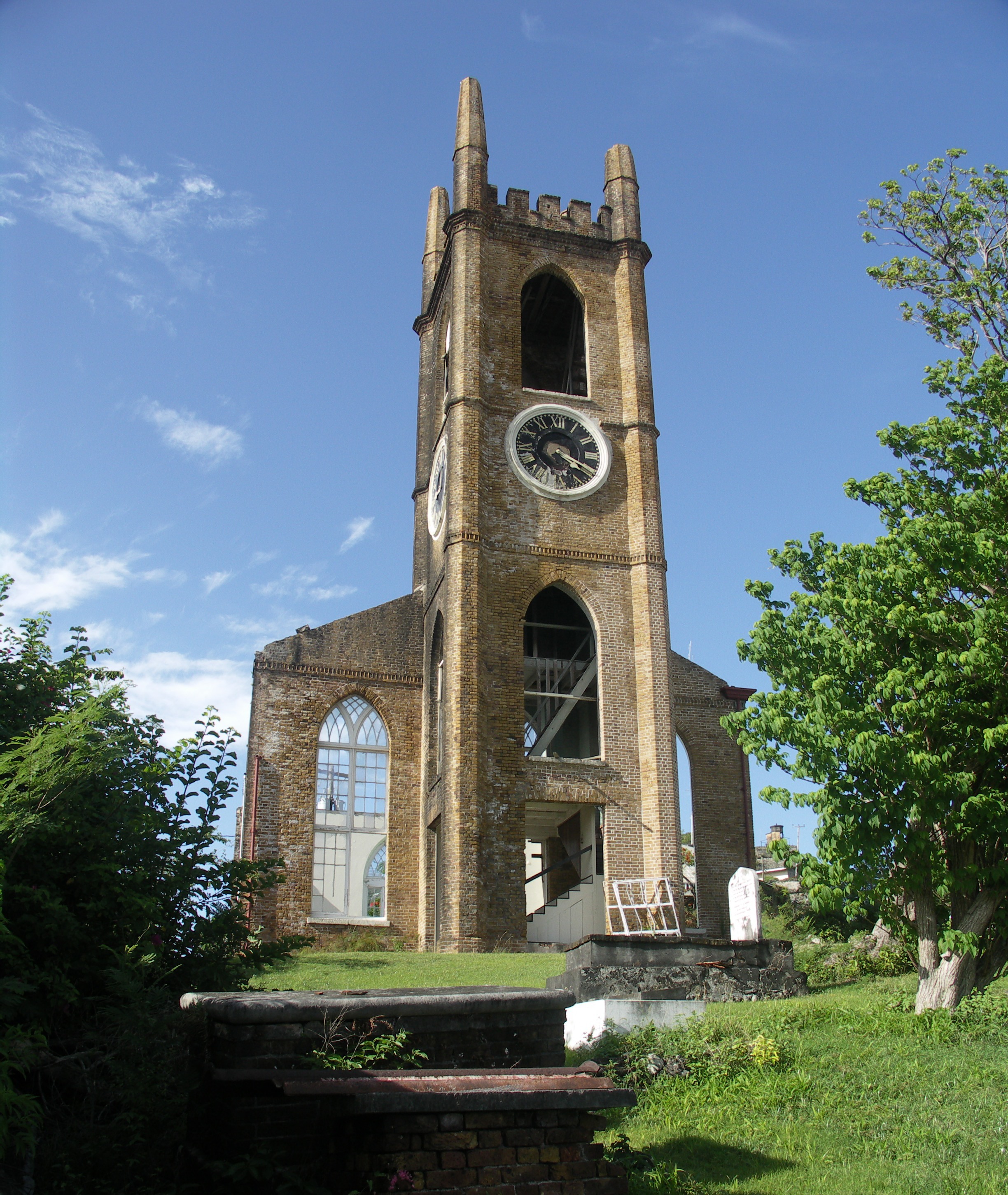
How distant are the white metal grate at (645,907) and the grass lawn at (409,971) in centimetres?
236

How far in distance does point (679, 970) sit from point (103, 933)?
744 centimetres

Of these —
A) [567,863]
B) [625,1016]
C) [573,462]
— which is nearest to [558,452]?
[573,462]

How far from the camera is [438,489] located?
2523 cm

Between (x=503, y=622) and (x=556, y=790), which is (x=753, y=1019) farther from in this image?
(x=503, y=622)

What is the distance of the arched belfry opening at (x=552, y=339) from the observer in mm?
27828

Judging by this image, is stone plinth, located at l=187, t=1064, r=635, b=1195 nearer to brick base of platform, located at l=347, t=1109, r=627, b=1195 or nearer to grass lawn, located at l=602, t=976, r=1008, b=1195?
brick base of platform, located at l=347, t=1109, r=627, b=1195

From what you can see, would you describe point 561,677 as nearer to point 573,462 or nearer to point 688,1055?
point 573,462

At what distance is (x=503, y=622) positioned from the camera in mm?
21812

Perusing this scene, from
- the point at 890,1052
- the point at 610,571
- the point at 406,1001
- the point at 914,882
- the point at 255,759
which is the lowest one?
the point at 890,1052

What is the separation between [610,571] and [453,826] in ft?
20.7

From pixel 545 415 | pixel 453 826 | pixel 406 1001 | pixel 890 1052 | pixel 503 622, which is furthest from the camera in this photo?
pixel 545 415

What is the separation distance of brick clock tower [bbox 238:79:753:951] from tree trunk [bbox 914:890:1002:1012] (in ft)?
30.2

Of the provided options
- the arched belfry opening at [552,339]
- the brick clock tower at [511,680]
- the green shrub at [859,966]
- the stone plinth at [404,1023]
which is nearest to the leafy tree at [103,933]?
the stone plinth at [404,1023]

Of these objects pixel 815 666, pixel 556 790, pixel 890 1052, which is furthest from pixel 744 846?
pixel 890 1052
